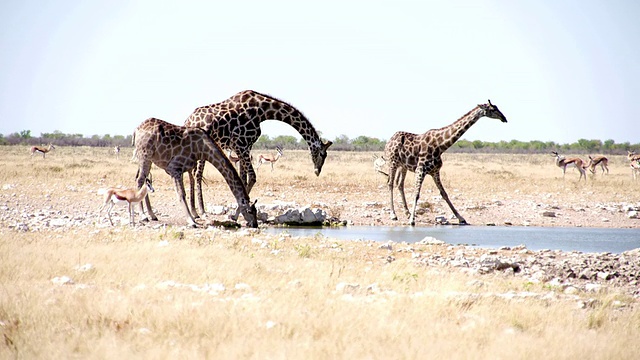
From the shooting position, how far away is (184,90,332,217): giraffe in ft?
54.3

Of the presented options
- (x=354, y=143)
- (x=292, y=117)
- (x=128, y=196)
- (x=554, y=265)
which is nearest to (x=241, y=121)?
(x=292, y=117)

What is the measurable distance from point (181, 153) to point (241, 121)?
7.05 ft

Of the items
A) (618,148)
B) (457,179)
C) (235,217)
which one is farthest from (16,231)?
(618,148)

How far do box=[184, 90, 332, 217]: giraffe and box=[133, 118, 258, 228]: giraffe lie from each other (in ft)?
4.32

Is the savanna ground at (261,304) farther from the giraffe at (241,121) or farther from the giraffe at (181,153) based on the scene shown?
the giraffe at (241,121)

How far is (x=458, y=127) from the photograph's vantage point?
18.7 meters

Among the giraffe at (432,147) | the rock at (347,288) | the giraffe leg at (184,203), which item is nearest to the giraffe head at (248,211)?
the giraffe leg at (184,203)

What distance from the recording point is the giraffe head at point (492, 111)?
59.9ft

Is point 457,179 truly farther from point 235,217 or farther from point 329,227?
point 235,217

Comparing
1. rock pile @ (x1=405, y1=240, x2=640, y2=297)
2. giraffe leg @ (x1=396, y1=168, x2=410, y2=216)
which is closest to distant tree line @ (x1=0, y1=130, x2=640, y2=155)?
giraffe leg @ (x1=396, y1=168, x2=410, y2=216)

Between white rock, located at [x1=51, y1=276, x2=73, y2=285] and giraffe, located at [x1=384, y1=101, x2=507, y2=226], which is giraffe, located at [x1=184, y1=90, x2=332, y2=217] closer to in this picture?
giraffe, located at [x1=384, y1=101, x2=507, y2=226]

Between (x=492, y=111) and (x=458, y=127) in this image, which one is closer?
(x=492, y=111)

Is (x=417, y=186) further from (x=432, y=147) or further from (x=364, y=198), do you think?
(x=364, y=198)

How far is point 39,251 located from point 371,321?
494 cm
